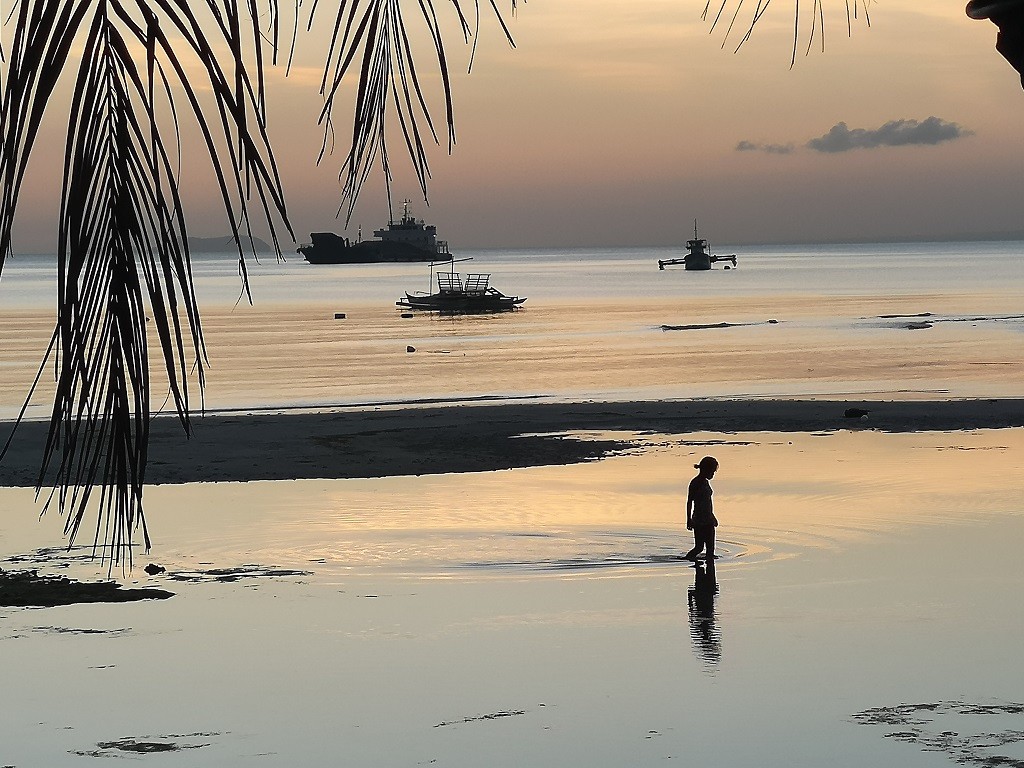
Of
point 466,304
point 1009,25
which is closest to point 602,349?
point 466,304

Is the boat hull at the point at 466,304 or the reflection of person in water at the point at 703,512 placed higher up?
the boat hull at the point at 466,304

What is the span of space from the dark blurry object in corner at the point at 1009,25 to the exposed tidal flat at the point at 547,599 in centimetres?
1012

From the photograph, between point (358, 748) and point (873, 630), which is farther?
point (873, 630)

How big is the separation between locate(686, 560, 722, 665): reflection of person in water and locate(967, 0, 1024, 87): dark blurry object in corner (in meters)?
13.0

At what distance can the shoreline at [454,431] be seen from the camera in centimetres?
2903

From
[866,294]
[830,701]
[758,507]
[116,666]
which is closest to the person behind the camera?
[830,701]

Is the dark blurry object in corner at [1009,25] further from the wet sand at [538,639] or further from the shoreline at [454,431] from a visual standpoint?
the shoreline at [454,431]

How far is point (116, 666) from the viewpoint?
14.0 meters

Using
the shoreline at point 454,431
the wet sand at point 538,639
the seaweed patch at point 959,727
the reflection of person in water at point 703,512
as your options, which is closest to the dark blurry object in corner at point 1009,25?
the seaweed patch at point 959,727

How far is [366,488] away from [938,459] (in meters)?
11.0

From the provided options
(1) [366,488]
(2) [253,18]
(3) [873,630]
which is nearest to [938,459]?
(1) [366,488]

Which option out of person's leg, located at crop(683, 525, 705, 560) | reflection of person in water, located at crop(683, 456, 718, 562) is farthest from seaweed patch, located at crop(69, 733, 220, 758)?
person's leg, located at crop(683, 525, 705, 560)

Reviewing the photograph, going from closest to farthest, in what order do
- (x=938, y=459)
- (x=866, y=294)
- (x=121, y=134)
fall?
(x=121, y=134) < (x=938, y=459) < (x=866, y=294)

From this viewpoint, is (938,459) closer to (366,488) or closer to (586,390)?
(366,488)
